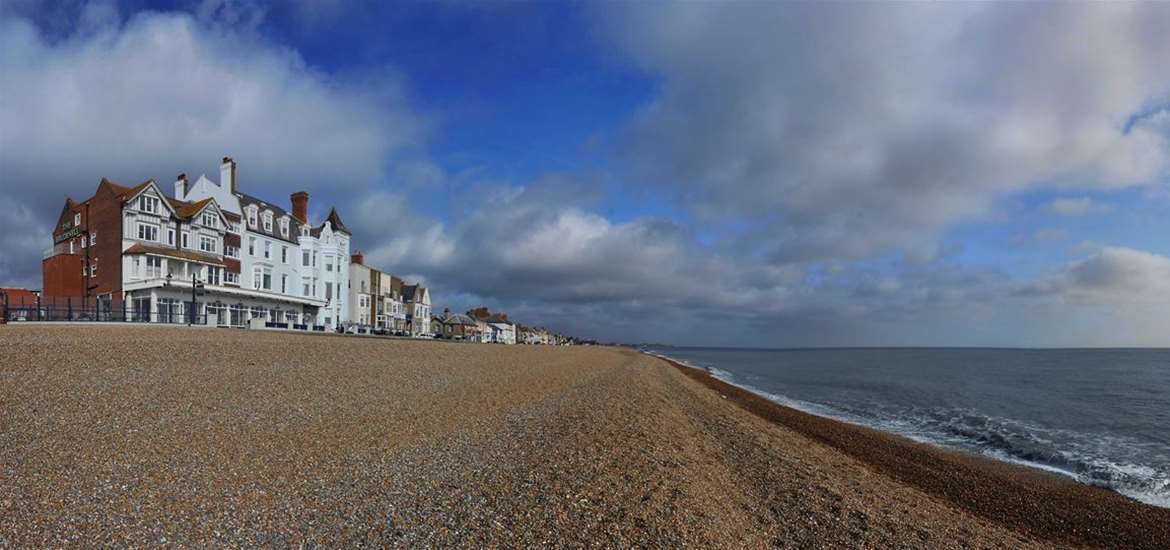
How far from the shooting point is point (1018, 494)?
12867 millimetres

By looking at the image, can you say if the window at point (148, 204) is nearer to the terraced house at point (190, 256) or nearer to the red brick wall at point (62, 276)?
the terraced house at point (190, 256)

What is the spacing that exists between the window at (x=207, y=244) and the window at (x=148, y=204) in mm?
3779

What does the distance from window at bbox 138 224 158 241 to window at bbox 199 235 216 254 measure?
3.20 meters

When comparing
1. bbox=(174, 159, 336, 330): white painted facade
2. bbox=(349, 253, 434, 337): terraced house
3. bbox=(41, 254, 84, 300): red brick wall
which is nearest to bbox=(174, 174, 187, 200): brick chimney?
bbox=(174, 159, 336, 330): white painted facade

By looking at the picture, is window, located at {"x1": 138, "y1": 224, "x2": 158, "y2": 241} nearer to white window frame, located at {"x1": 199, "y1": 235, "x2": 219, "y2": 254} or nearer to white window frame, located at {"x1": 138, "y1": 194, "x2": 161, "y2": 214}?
white window frame, located at {"x1": 138, "y1": 194, "x2": 161, "y2": 214}

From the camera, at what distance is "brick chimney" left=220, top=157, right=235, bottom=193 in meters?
49.1

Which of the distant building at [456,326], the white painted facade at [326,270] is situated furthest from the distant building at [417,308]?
the white painted facade at [326,270]

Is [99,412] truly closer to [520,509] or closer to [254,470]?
[254,470]

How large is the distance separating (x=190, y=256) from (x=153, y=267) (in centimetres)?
253

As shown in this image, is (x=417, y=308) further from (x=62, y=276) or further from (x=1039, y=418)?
(x=1039, y=418)

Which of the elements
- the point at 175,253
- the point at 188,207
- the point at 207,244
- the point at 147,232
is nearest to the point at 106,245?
the point at 147,232

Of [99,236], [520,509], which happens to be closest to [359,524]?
[520,509]

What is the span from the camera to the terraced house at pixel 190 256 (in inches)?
1540

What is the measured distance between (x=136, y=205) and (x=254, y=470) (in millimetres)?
40994
